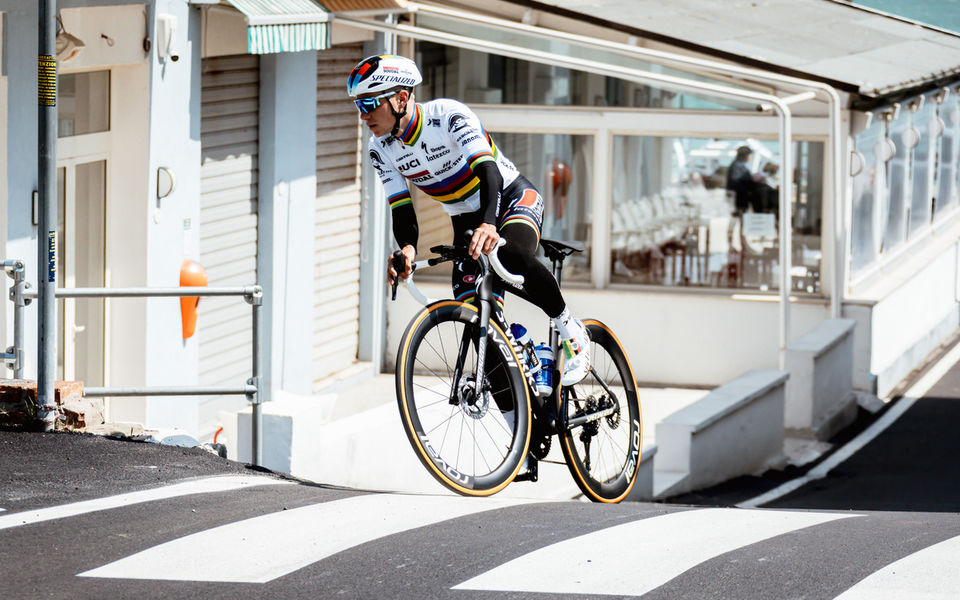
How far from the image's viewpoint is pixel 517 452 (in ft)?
23.4

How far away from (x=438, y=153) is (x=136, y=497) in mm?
2086

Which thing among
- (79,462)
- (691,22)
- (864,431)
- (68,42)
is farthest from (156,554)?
(691,22)

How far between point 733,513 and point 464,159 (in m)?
2.09

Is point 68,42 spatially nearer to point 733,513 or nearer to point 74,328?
point 74,328

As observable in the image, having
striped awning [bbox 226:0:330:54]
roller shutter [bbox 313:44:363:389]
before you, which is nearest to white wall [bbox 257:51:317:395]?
roller shutter [bbox 313:44:363:389]

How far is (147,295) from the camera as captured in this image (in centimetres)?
802

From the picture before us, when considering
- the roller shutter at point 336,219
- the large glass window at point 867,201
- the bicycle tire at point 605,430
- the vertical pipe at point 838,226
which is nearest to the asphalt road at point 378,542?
the bicycle tire at point 605,430

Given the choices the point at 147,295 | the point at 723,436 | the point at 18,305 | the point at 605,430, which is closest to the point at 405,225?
the point at 147,295

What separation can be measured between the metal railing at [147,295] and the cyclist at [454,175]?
1573 mm

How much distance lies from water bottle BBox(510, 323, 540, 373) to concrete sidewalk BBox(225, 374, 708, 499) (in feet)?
5.49

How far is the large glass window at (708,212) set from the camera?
16.9 meters

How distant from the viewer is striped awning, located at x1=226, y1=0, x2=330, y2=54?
39.2 feet

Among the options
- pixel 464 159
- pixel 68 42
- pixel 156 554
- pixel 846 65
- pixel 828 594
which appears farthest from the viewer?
pixel 846 65

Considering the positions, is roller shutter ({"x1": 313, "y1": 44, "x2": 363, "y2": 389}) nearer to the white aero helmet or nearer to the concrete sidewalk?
the concrete sidewalk
